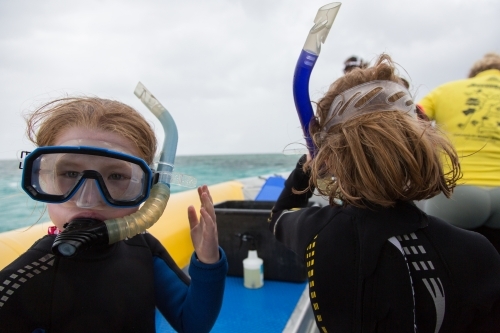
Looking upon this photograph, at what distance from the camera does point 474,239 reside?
80 centimetres

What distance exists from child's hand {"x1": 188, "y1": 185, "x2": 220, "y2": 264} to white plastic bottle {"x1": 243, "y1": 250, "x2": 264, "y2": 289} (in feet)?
3.36

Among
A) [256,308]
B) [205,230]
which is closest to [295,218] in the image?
[205,230]

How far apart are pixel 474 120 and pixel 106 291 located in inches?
66.7

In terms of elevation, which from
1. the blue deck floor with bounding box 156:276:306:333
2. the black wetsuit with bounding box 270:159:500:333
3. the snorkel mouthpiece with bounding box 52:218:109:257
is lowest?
the blue deck floor with bounding box 156:276:306:333

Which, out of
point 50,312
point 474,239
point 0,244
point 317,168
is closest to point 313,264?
point 317,168

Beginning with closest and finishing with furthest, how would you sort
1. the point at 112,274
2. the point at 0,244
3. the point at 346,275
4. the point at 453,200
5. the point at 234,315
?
the point at 346,275 < the point at 112,274 < the point at 0,244 < the point at 453,200 < the point at 234,315

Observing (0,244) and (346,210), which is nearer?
(346,210)

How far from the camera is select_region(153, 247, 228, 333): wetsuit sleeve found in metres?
0.93

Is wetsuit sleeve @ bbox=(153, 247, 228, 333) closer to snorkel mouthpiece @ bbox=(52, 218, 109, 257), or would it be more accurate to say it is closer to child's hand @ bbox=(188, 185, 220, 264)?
child's hand @ bbox=(188, 185, 220, 264)

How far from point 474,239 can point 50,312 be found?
974 mm

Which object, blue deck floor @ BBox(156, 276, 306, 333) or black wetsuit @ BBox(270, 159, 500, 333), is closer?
black wetsuit @ BBox(270, 159, 500, 333)

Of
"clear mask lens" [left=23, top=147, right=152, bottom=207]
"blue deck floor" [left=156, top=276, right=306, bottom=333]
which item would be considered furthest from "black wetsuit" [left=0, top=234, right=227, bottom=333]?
"blue deck floor" [left=156, top=276, right=306, bottom=333]

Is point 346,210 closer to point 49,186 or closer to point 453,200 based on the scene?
point 49,186

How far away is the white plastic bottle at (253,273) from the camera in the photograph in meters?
1.93
